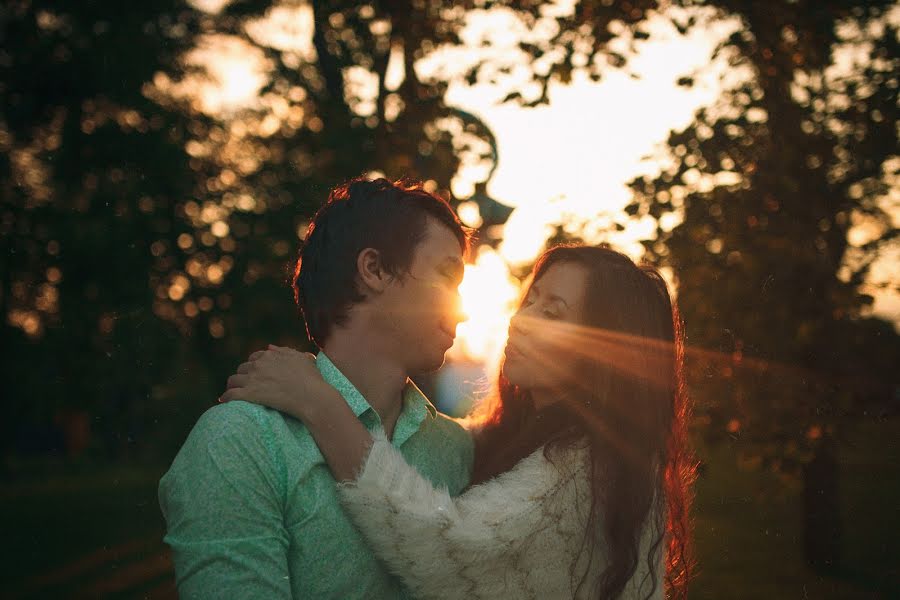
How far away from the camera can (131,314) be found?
14.5 meters

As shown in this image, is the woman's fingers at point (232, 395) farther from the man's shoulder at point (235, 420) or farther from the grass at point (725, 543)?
the grass at point (725, 543)

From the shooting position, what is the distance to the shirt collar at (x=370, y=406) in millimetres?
2619

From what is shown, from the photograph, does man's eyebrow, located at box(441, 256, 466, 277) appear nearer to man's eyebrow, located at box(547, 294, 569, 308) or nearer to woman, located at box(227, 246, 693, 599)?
woman, located at box(227, 246, 693, 599)

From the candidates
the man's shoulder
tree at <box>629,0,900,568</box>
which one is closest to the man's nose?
the man's shoulder

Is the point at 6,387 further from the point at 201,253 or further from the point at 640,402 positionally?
the point at 640,402

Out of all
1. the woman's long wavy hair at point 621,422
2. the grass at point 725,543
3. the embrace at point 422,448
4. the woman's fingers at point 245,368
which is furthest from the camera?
the grass at point 725,543

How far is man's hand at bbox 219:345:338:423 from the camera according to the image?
2346 millimetres

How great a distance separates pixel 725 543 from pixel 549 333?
12973 mm

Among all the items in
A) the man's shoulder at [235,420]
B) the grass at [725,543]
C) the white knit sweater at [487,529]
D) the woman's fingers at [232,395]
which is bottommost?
the grass at [725,543]

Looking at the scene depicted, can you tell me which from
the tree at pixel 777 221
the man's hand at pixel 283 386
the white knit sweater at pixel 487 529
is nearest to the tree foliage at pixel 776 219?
the tree at pixel 777 221

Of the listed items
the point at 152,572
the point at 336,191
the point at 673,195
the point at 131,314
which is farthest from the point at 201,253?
the point at 336,191

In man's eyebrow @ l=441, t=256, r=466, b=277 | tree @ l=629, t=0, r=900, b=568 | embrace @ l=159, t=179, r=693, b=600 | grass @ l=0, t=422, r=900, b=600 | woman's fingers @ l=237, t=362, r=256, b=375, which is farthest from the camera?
grass @ l=0, t=422, r=900, b=600

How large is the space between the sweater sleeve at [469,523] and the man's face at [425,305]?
0.34m

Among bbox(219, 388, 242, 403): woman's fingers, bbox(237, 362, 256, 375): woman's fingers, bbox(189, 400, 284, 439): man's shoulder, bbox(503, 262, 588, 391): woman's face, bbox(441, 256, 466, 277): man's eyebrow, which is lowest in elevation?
bbox(189, 400, 284, 439): man's shoulder
